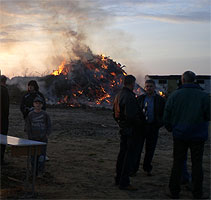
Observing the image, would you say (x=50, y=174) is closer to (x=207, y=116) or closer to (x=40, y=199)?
(x=40, y=199)

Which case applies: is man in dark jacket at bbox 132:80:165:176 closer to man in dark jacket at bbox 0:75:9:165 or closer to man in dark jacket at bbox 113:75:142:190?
man in dark jacket at bbox 113:75:142:190

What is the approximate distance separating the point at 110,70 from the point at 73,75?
3.49m

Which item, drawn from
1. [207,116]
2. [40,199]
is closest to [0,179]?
[40,199]

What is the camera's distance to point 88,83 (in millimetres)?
33688

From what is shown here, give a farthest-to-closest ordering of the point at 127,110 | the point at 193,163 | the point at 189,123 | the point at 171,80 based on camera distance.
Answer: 1. the point at 171,80
2. the point at 127,110
3. the point at 193,163
4. the point at 189,123

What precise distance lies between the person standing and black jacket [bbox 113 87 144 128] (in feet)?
1.91

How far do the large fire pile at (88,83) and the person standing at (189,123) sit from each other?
84.9 ft

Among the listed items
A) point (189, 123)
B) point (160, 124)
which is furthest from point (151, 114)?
point (189, 123)

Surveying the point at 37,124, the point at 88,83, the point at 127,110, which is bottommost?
the point at 88,83

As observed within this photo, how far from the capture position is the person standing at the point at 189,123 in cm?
609

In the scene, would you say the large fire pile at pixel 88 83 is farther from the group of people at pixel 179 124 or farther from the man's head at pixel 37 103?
the group of people at pixel 179 124

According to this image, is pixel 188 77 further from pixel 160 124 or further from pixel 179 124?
pixel 160 124

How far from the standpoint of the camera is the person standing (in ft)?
20.0

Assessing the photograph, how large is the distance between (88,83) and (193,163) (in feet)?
90.9
